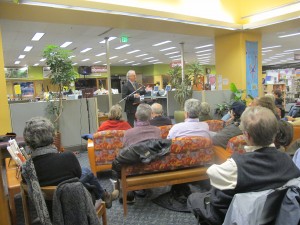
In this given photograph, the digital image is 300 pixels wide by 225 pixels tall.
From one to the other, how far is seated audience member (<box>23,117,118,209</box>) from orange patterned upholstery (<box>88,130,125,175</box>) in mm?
1394

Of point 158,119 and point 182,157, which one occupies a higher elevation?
→ point 158,119

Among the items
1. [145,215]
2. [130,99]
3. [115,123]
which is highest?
[130,99]

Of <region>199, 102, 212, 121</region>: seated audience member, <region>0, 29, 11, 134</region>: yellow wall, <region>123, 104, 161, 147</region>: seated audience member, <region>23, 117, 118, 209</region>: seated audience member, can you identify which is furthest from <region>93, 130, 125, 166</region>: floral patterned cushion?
<region>0, 29, 11, 134</region>: yellow wall

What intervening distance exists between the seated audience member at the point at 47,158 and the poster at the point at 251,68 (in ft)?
22.8

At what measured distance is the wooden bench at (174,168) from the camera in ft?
8.48

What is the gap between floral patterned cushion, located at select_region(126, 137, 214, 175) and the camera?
2.60m

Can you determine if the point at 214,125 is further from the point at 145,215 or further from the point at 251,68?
the point at 251,68

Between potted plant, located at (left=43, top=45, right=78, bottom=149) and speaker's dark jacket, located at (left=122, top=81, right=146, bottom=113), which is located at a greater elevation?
potted plant, located at (left=43, top=45, right=78, bottom=149)

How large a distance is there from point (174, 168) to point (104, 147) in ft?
3.51

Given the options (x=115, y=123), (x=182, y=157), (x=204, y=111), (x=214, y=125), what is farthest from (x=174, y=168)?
(x=204, y=111)

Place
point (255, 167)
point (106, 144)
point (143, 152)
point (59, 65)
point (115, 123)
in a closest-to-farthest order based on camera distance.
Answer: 1. point (255, 167)
2. point (143, 152)
3. point (106, 144)
4. point (115, 123)
5. point (59, 65)

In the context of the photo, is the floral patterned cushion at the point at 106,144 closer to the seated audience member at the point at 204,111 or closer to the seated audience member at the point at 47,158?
the seated audience member at the point at 47,158

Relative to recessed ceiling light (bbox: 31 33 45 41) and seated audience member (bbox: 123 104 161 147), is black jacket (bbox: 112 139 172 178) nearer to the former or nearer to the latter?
seated audience member (bbox: 123 104 161 147)

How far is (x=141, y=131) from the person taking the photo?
2.77m
